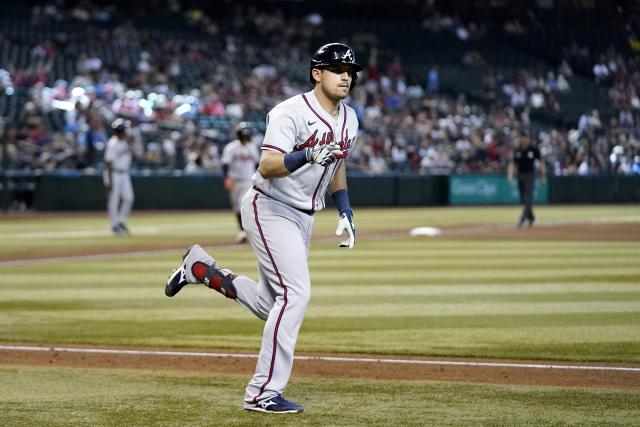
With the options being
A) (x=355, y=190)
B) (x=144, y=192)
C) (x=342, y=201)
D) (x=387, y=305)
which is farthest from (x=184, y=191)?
(x=342, y=201)

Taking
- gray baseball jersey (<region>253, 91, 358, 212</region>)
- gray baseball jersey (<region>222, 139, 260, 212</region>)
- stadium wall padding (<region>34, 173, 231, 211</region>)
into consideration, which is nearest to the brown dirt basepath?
gray baseball jersey (<region>253, 91, 358, 212</region>)

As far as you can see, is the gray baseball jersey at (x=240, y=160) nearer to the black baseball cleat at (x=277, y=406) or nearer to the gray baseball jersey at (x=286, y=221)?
the gray baseball jersey at (x=286, y=221)

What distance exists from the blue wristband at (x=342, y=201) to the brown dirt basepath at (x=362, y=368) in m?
1.26

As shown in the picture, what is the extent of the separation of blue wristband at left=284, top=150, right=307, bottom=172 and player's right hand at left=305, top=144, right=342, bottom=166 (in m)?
Result: 0.03

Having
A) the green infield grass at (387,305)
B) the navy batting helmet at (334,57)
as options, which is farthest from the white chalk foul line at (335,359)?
the navy batting helmet at (334,57)

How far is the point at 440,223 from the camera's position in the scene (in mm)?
26453

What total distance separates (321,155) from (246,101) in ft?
96.6

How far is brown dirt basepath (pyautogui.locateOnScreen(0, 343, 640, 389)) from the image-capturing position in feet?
23.4

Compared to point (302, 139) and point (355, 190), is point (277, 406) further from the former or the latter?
point (355, 190)

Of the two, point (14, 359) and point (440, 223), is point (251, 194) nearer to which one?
point (14, 359)

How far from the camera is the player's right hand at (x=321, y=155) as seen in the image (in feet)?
19.1

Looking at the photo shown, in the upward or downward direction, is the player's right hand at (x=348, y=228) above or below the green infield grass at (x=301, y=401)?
above

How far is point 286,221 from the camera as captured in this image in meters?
6.24

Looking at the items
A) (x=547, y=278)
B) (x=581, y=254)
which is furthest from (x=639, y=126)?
(x=547, y=278)
